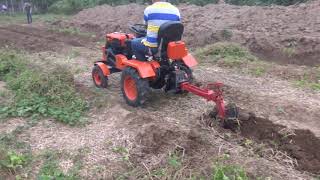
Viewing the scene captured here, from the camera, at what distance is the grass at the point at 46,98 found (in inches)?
255

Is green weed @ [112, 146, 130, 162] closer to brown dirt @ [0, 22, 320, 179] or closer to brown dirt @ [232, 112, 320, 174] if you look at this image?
brown dirt @ [0, 22, 320, 179]

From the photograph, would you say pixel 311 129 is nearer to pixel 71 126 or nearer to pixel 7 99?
pixel 71 126

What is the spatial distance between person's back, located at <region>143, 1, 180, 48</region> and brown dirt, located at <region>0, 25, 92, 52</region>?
6.15 m

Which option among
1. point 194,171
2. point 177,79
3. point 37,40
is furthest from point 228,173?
point 37,40

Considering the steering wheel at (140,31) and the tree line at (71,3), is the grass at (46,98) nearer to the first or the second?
the steering wheel at (140,31)

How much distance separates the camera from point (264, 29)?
12273 millimetres

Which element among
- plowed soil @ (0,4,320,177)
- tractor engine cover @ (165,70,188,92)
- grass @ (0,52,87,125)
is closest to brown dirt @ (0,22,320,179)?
plowed soil @ (0,4,320,177)

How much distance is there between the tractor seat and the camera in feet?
20.4

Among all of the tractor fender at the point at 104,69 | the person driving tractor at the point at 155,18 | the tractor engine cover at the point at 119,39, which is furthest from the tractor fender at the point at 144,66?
the tractor fender at the point at 104,69

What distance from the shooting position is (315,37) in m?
10.7

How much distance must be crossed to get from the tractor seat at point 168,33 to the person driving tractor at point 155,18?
5.3 inches

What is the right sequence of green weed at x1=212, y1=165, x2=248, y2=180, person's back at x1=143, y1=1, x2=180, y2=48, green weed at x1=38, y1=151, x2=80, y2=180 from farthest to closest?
person's back at x1=143, y1=1, x2=180, y2=48
green weed at x1=38, y1=151, x2=80, y2=180
green weed at x1=212, y1=165, x2=248, y2=180

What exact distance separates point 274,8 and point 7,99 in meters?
9.40

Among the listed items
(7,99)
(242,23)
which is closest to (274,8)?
(242,23)
